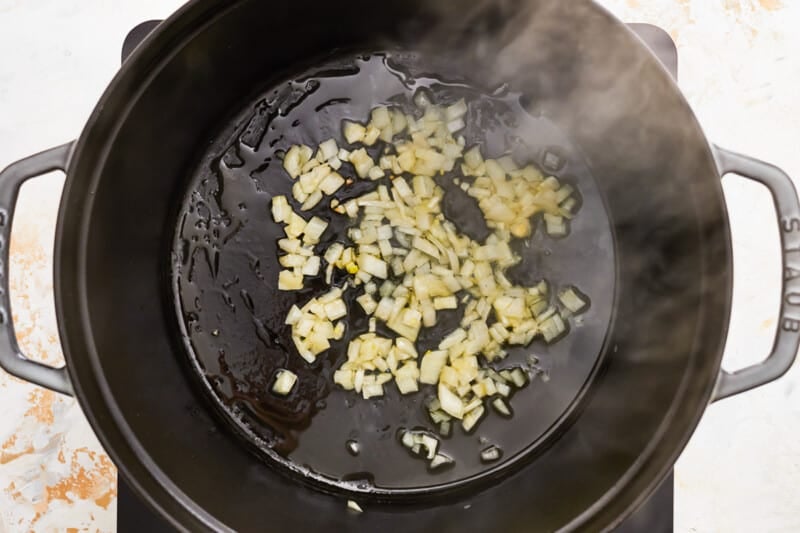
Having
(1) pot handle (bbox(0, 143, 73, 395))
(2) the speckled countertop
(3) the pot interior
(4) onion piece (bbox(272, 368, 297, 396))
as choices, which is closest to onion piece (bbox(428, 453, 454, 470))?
(3) the pot interior

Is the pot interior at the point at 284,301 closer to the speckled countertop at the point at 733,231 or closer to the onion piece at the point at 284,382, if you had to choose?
the onion piece at the point at 284,382

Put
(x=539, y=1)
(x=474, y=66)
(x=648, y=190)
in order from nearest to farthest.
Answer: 1. (x=539, y=1)
2. (x=648, y=190)
3. (x=474, y=66)

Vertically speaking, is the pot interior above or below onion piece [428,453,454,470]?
above

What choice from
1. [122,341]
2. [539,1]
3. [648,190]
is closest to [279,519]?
[122,341]

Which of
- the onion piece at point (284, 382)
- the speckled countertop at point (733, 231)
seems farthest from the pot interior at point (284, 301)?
the speckled countertop at point (733, 231)

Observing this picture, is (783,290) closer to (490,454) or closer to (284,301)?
(490,454)

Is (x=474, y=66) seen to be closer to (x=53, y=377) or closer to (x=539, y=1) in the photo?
(x=539, y=1)

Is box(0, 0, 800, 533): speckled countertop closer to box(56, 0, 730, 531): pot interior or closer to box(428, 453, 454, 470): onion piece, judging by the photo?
box(56, 0, 730, 531): pot interior
